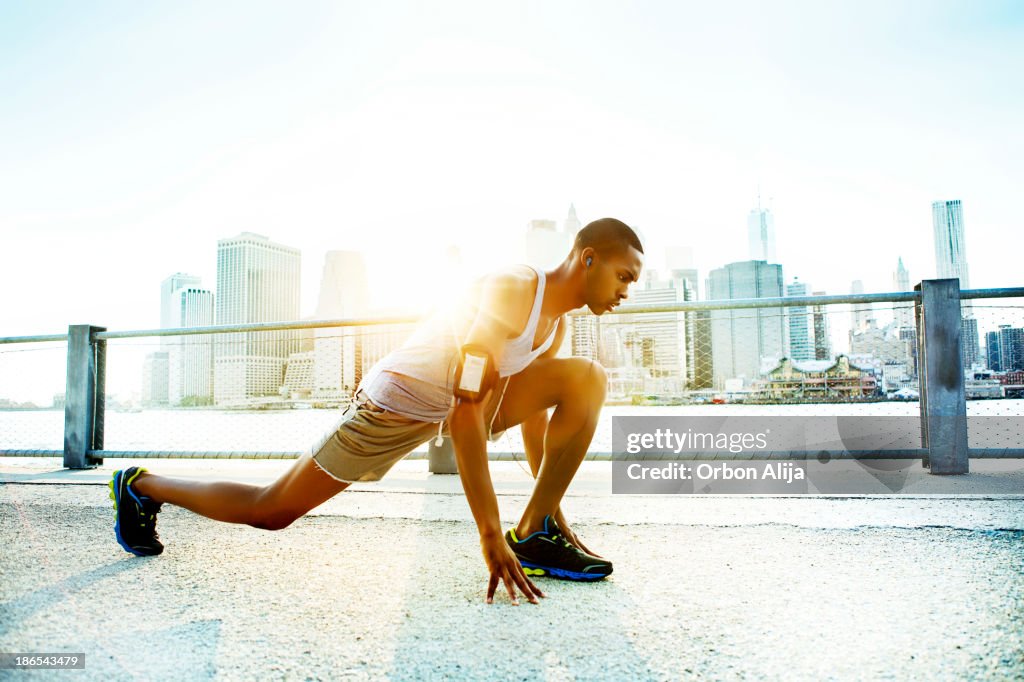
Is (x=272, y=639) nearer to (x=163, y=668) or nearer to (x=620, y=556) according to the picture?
(x=163, y=668)

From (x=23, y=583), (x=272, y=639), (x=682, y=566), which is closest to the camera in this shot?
(x=272, y=639)

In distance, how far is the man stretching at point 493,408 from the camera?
7.34ft

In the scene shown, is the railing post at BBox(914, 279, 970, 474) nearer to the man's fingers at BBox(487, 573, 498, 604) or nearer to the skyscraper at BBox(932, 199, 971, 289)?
the man's fingers at BBox(487, 573, 498, 604)

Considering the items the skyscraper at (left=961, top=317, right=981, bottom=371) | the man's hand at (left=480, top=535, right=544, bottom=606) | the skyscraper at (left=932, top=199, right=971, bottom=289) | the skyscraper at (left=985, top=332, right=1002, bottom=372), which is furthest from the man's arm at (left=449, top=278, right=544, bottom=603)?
the skyscraper at (left=932, top=199, right=971, bottom=289)

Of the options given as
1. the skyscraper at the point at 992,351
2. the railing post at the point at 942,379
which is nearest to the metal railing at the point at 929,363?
the railing post at the point at 942,379

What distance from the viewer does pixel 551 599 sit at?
1992 millimetres

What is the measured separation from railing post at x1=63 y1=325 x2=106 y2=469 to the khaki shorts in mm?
4491

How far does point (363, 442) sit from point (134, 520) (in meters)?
1.06

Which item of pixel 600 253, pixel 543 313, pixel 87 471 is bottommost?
pixel 87 471

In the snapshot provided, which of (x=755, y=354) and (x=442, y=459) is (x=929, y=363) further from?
(x=442, y=459)

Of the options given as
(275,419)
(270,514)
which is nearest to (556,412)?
(270,514)

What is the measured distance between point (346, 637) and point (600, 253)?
145 centimetres

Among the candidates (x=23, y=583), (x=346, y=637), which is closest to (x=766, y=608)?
(x=346, y=637)

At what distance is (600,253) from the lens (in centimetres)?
236
